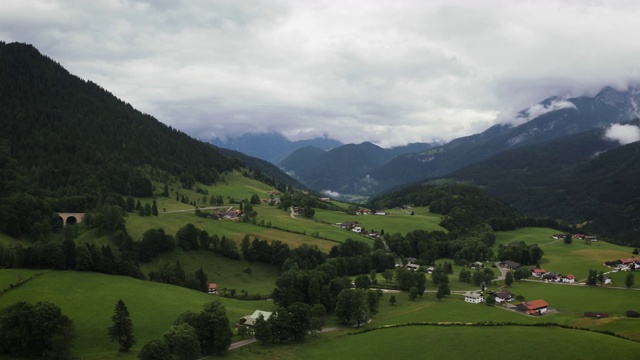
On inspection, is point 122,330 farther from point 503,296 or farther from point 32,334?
point 503,296


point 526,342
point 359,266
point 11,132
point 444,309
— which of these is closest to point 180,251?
point 359,266

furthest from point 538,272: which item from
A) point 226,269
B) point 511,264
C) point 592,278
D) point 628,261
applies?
point 226,269

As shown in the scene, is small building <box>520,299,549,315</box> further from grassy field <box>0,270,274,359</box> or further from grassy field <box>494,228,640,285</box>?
Result: grassy field <box>0,270,274,359</box>

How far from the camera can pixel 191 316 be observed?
73.2 metres

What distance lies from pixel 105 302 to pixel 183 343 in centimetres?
2447

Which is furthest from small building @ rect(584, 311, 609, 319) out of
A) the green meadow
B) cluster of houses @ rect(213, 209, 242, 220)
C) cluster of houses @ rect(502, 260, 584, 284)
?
cluster of houses @ rect(213, 209, 242, 220)

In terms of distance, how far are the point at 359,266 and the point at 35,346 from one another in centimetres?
8416

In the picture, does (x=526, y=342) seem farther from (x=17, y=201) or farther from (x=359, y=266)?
(x=17, y=201)

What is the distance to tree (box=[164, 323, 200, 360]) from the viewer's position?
66125 mm

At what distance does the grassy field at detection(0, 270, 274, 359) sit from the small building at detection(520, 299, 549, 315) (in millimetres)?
50317

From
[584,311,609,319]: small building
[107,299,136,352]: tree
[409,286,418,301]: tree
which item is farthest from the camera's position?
[409,286,418,301]: tree

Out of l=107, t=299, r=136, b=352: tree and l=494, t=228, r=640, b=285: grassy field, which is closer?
l=107, t=299, r=136, b=352: tree

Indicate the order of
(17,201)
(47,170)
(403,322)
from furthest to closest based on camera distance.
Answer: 1. (47,170)
2. (17,201)
3. (403,322)

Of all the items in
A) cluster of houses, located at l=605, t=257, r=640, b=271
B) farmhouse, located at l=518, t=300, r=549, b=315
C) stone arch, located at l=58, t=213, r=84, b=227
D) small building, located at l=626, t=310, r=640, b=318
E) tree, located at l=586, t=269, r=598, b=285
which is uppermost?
stone arch, located at l=58, t=213, r=84, b=227
